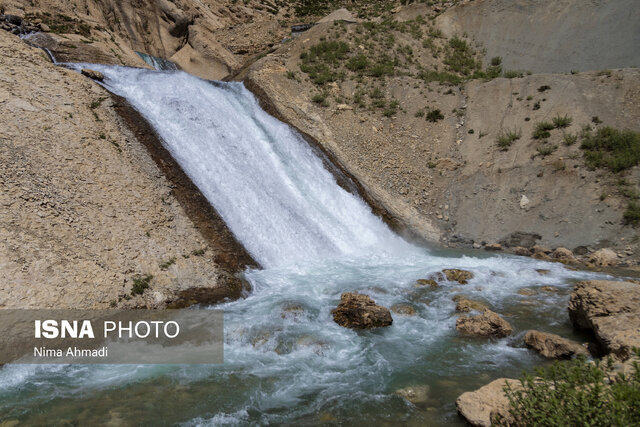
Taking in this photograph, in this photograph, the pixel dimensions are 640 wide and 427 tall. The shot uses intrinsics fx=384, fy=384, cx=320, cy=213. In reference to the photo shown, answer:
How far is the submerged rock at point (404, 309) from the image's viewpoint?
9930 mm

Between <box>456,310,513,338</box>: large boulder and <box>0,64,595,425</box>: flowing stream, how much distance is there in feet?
0.90

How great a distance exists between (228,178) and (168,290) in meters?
6.09

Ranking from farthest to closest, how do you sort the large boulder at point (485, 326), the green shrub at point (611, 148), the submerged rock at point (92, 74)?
the green shrub at point (611, 148) → the submerged rock at point (92, 74) → the large boulder at point (485, 326)

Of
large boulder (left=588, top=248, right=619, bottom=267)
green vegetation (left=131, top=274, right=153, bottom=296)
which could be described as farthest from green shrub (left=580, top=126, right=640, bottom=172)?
green vegetation (left=131, top=274, right=153, bottom=296)

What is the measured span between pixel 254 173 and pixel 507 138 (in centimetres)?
1363

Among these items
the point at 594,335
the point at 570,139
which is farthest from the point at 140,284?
the point at 570,139

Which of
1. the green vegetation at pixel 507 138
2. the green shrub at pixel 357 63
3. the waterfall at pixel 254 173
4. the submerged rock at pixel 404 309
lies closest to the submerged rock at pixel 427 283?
the submerged rock at pixel 404 309

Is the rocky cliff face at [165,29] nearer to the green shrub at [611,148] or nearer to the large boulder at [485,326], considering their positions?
the large boulder at [485,326]

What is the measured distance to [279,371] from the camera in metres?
7.29

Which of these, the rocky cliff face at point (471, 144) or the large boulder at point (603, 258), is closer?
the large boulder at point (603, 258)

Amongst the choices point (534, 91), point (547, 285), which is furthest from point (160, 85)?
point (534, 91)

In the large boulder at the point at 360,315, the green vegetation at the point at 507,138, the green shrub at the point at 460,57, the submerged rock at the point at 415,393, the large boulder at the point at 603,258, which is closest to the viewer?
the submerged rock at the point at 415,393

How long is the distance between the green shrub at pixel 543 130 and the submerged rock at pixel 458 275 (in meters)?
10.8

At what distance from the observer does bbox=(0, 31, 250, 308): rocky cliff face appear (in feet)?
28.7
